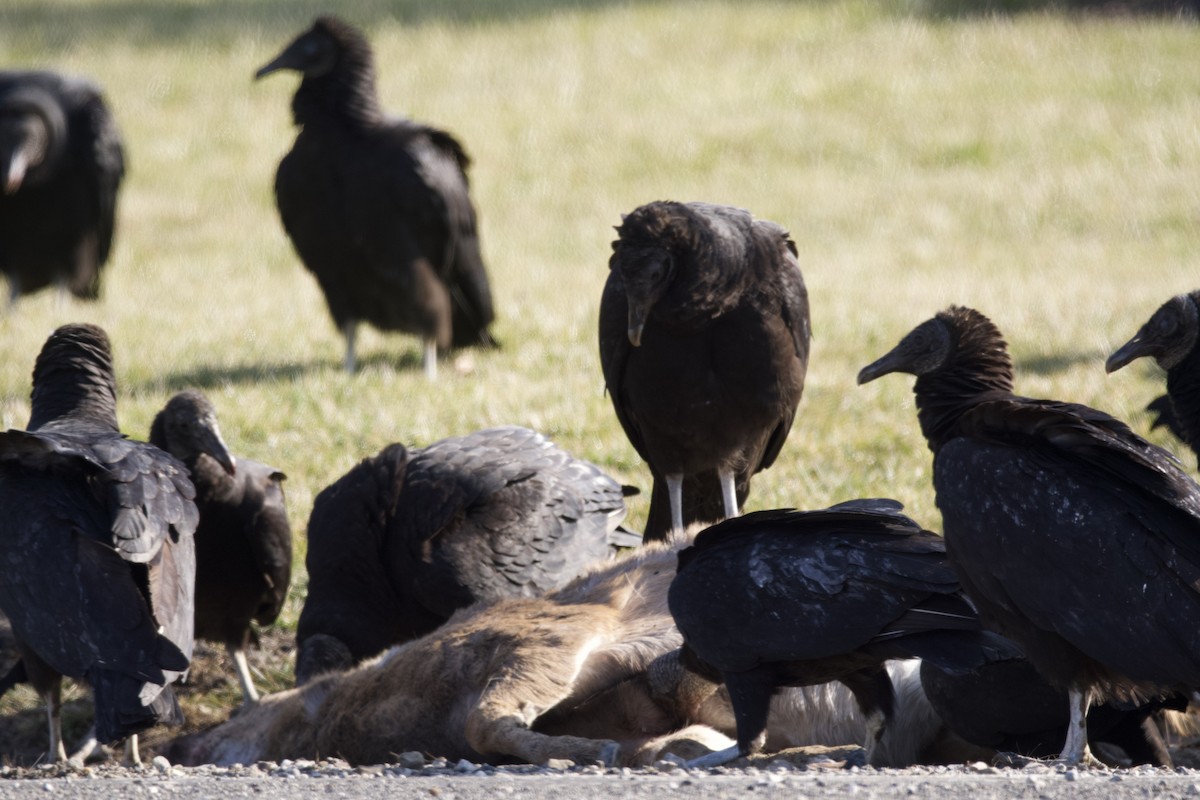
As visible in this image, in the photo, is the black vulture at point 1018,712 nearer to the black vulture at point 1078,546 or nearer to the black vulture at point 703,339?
the black vulture at point 1078,546

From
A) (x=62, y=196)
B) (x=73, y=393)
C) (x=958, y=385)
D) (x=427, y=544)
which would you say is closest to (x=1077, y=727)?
(x=958, y=385)

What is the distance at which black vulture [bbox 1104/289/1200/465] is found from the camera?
503cm

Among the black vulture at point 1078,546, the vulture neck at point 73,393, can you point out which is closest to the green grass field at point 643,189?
the vulture neck at point 73,393

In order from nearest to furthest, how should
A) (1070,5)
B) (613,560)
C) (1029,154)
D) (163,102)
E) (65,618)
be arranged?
(65,618) → (613,560) → (1029,154) → (163,102) → (1070,5)

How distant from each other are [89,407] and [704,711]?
2462mm

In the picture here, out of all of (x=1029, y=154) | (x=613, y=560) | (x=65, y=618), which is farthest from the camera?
(x=1029, y=154)

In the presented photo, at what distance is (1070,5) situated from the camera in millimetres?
19109

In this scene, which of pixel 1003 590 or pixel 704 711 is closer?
pixel 1003 590

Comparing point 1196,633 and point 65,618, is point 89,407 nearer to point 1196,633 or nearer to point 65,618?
point 65,618

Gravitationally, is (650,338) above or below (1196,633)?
above

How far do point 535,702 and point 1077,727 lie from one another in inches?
60.0

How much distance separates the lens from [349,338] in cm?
956

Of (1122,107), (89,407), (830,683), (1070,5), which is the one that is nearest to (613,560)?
(830,683)

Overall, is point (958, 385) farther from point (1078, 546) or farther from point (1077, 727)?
point (1077, 727)
